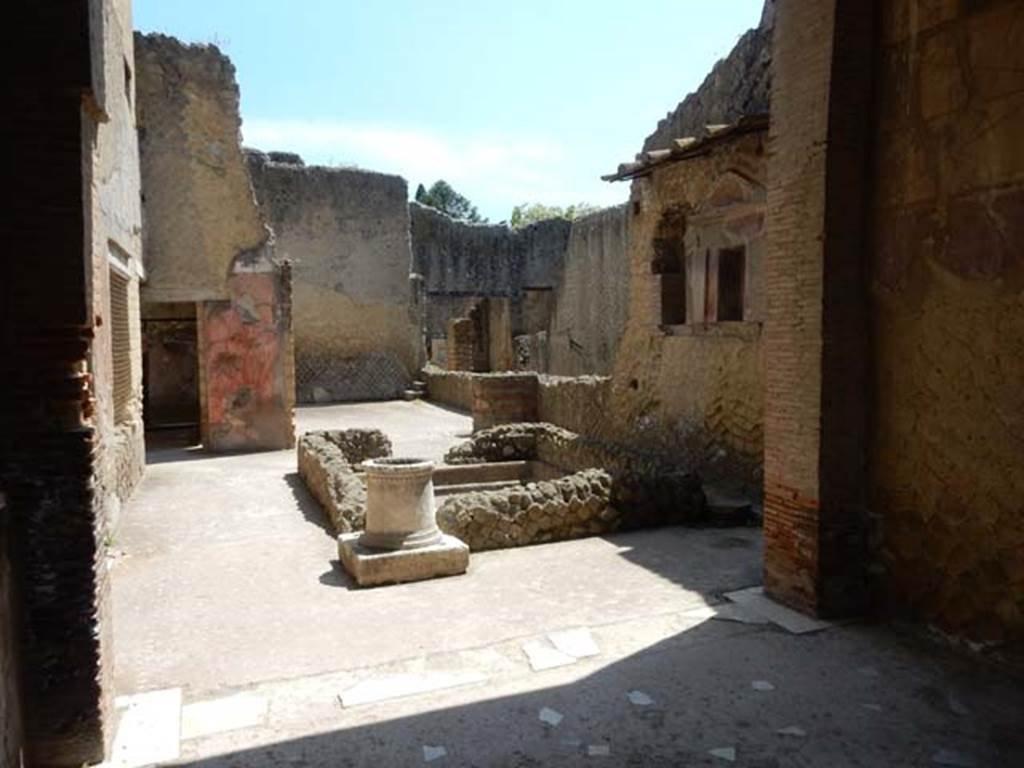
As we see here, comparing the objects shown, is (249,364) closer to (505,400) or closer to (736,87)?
(505,400)

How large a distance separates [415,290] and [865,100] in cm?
1823

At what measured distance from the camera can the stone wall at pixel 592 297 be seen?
22500 millimetres

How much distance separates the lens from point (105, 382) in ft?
22.6

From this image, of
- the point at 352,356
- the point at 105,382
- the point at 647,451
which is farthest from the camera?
the point at 352,356

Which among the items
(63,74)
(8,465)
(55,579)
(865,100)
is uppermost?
(865,100)

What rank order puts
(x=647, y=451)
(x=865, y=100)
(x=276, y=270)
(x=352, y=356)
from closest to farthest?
(x=865, y=100) < (x=647, y=451) < (x=276, y=270) < (x=352, y=356)

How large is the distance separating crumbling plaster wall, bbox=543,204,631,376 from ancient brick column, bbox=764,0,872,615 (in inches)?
649

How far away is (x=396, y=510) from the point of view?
19.0ft

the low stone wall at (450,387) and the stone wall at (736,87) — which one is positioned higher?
the stone wall at (736,87)

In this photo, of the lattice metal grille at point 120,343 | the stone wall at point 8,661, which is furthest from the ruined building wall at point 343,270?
the stone wall at point 8,661

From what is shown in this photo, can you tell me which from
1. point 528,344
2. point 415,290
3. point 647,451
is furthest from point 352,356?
point 647,451

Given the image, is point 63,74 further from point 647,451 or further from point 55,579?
point 647,451

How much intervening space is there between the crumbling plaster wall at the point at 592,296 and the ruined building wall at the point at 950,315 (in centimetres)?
1671

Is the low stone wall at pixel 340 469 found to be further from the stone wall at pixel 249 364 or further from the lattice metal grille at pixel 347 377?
the lattice metal grille at pixel 347 377
